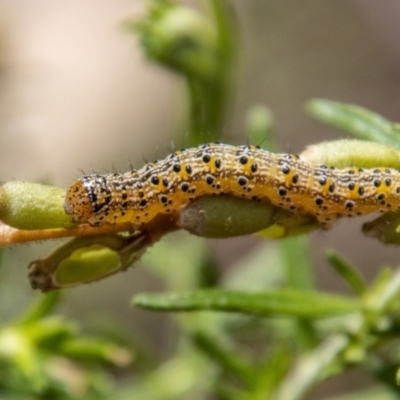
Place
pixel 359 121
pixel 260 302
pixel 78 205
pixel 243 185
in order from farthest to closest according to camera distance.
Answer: pixel 260 302 < pixel 359 121 < pixel 243 185 < pixel 78 205

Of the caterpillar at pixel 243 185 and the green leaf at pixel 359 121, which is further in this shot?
the green leaf at pixel 359 121

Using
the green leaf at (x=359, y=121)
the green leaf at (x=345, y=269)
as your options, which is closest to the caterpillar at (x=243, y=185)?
the green leaf at (x=359, y=121)

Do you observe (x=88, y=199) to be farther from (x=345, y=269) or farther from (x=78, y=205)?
(x=345, y=269)

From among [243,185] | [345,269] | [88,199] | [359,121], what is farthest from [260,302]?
[88,199]


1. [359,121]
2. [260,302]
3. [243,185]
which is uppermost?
[359,121]

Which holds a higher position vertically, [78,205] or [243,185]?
[243,185]

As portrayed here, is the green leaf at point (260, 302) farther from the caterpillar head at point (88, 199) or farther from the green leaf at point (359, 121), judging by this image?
the green leaf at point (359, 121)

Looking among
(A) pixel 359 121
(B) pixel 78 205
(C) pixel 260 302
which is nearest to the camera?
(B) pixel 78 205

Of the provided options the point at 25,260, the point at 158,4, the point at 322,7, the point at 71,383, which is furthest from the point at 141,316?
the point at 322,7

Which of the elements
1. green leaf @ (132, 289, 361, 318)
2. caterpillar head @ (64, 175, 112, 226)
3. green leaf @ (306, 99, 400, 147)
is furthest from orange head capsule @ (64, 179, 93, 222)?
green leaf @ (306, 99, 400, 147)
